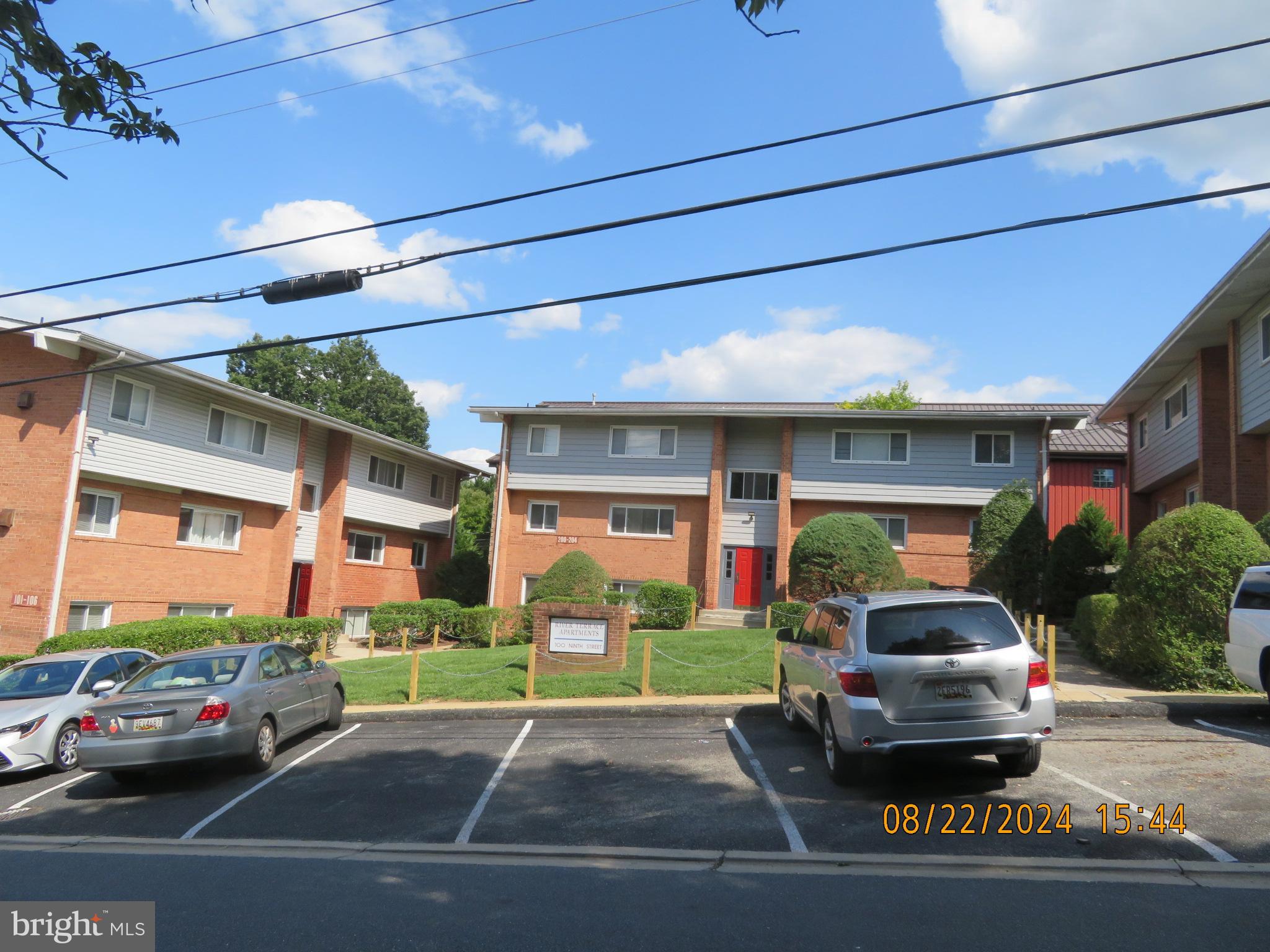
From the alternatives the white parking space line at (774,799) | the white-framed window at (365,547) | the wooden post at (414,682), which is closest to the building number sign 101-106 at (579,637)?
the wooden post at (414,682)

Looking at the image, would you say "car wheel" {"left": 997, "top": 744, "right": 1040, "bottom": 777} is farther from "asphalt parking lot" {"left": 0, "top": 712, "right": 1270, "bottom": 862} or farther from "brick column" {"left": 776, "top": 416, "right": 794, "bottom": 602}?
"brick column" {"left": 776, "top": 416, "right": 794, "bottom": 602}

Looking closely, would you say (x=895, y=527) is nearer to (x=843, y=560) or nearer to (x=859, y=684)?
(x=843, y=560)

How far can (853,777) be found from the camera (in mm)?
8109

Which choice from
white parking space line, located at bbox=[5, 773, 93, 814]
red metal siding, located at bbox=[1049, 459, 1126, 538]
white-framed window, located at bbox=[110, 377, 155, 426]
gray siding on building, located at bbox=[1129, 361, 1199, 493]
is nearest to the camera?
white parking space line, located at bbox=[5, 773, 93, 814]

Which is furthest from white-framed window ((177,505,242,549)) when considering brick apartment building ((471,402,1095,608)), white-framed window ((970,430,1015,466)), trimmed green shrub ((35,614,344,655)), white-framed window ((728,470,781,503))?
white-framed window ((970,430,1015,466))

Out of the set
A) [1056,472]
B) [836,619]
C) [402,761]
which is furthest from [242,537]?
[1056,472]

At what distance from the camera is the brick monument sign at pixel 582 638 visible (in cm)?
1634

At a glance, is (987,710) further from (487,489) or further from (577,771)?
(487,489)

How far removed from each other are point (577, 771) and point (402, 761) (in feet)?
7.91

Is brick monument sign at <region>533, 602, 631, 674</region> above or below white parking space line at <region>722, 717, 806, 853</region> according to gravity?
above

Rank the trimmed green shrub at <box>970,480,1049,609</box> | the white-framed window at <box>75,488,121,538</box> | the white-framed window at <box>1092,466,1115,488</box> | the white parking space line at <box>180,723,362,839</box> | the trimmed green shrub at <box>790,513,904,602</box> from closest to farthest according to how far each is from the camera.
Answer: the white parking space line at <box>180,723,362,839</box> → the white-framed window at <box>75,488,121,538</box> → the trimmed green shrub at <box>970,480,1049,609</box> → the trimmed green shrub at <box>790,513,904,602</box> → the white-framed window at <box>1092,466,1115,488</box>

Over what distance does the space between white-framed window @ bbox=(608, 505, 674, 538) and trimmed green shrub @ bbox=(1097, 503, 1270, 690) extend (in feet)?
56.5

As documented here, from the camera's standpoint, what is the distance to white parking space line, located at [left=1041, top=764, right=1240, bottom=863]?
241 inches
